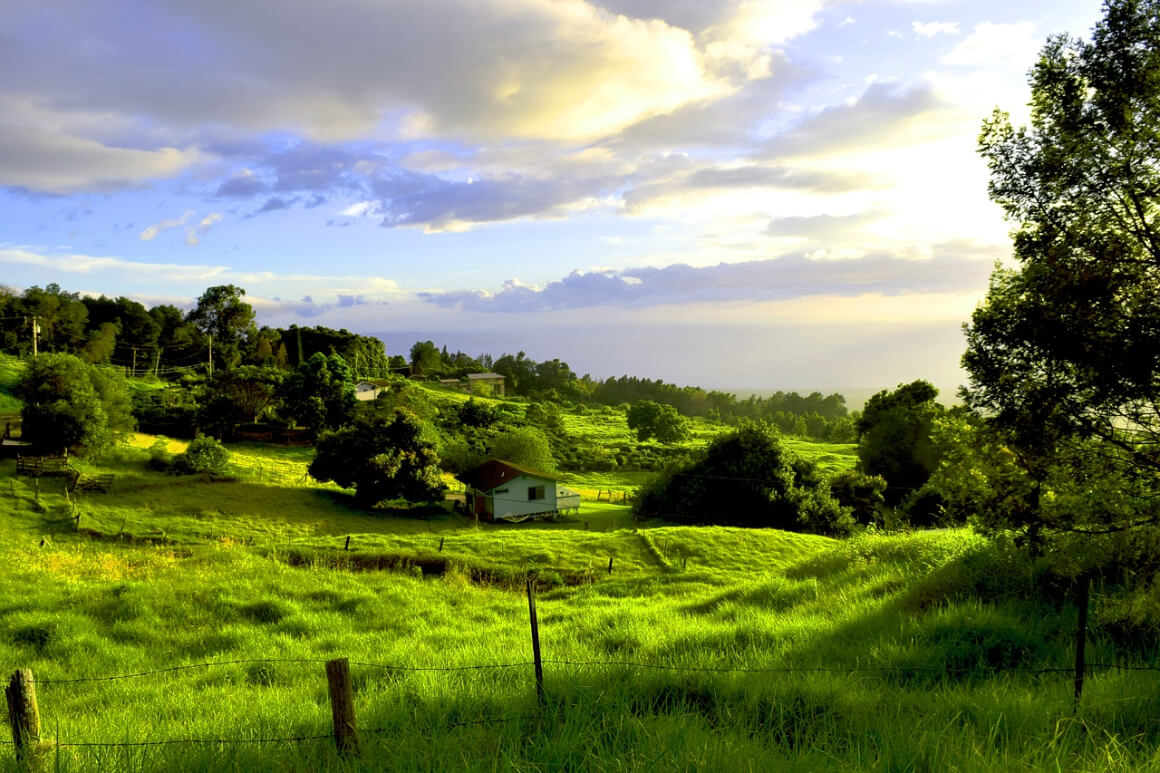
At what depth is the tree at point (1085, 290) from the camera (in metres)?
8.64

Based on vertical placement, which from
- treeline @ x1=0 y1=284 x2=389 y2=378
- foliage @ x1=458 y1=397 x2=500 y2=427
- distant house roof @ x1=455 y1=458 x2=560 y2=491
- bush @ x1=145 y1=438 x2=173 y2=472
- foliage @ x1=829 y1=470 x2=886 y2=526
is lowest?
foliage @ x1=829 y1=470 x2=886 y2=526

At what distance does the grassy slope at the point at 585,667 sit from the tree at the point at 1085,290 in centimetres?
254

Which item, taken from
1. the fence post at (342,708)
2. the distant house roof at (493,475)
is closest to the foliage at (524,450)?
the distant house roof at (493,475)

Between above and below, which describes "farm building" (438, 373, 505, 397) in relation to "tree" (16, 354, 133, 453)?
above

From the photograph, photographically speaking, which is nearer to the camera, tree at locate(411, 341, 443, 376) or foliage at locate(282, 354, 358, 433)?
foliage at locate(282, 354, 358, 433)

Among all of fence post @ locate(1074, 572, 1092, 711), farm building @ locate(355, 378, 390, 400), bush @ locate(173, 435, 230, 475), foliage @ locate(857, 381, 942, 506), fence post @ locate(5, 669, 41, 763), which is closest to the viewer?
fence post @ locate(5, 669, 41, 763)

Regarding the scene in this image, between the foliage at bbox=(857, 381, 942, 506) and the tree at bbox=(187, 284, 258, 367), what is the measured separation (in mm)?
80683

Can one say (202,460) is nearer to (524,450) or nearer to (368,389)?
(524,450)

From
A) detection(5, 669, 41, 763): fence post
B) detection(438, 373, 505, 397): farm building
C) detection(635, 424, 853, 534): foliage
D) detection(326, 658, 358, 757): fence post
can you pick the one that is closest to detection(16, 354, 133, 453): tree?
detection(635, 424, 853, 534): foliage

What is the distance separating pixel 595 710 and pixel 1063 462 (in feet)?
27.8

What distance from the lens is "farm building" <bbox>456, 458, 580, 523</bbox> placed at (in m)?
43.6

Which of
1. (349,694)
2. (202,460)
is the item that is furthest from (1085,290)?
(202,460)

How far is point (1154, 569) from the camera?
9.10m

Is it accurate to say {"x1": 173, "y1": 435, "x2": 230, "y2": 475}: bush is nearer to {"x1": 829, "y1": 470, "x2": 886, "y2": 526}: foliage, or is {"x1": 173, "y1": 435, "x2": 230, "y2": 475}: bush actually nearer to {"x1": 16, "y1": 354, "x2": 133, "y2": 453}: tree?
{"x1": 16, "y1": 354, "x2": 133, "y2": 453}: tree
